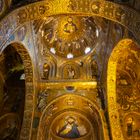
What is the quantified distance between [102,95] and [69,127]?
2321 mm

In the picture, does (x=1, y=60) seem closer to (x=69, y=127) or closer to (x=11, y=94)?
(x=11, y=94)

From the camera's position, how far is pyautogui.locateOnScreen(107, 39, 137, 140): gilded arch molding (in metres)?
13.3

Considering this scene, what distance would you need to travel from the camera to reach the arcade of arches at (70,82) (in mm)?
13805

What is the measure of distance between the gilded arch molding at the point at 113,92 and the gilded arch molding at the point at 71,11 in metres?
2.21

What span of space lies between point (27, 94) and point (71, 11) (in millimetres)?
4837

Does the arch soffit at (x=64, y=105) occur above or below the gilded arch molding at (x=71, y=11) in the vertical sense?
below

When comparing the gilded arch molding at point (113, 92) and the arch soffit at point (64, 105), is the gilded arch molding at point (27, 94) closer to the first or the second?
the arch soffit at point (64, 105)

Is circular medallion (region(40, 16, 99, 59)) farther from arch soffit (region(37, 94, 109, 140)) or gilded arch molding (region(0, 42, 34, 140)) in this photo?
arch soffit (region(37, 94, 109, 140))

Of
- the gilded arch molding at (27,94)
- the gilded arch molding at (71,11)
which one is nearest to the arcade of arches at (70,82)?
the gilded arch molding at (27,94)

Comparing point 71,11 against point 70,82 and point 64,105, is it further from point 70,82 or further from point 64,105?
point 64,105

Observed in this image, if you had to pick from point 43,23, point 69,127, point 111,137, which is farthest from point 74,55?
point 111,137

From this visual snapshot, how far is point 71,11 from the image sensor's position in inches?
448

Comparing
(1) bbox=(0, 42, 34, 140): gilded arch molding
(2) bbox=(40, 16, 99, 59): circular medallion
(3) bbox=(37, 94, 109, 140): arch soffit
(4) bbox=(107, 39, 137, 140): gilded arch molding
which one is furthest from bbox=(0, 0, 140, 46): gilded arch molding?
(3) bbox=(37, 94, 109, 140): arch soffit

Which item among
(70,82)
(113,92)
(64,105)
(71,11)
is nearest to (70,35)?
(70,82)
